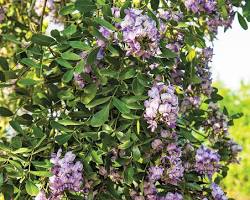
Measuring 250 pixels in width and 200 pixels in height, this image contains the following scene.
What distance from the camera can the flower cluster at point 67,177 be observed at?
212cm

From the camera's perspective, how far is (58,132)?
240 cm

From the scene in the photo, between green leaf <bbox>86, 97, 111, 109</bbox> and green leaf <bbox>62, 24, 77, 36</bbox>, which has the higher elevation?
green leaf <bbox>62, 24, 77, 36</bbox>

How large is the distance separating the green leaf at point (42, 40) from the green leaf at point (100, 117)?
31 cm

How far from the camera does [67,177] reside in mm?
2123

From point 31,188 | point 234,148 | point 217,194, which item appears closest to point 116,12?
point 31,188

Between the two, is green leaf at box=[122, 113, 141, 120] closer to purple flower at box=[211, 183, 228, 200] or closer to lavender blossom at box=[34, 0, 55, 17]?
purple flower at box=[211, 183, 228, 200]

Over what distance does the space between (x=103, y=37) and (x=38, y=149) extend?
48cm

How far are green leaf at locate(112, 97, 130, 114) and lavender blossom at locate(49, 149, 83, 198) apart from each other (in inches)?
9.1

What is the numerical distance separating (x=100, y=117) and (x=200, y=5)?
77cm

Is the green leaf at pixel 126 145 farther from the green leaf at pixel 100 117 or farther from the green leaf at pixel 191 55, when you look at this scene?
the green leaf at pixel 191 55

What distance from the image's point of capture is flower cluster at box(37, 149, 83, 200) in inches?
83.5

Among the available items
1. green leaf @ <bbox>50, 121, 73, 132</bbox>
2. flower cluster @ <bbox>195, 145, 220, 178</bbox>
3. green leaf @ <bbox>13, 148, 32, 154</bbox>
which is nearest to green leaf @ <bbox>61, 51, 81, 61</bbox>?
green leaf @ <bbox>50, 121, 73, 132</bbox>

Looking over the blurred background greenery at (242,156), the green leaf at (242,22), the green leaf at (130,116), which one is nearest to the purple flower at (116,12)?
the green leaf at (130,116)

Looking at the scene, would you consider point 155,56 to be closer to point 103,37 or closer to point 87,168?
point 103,37
